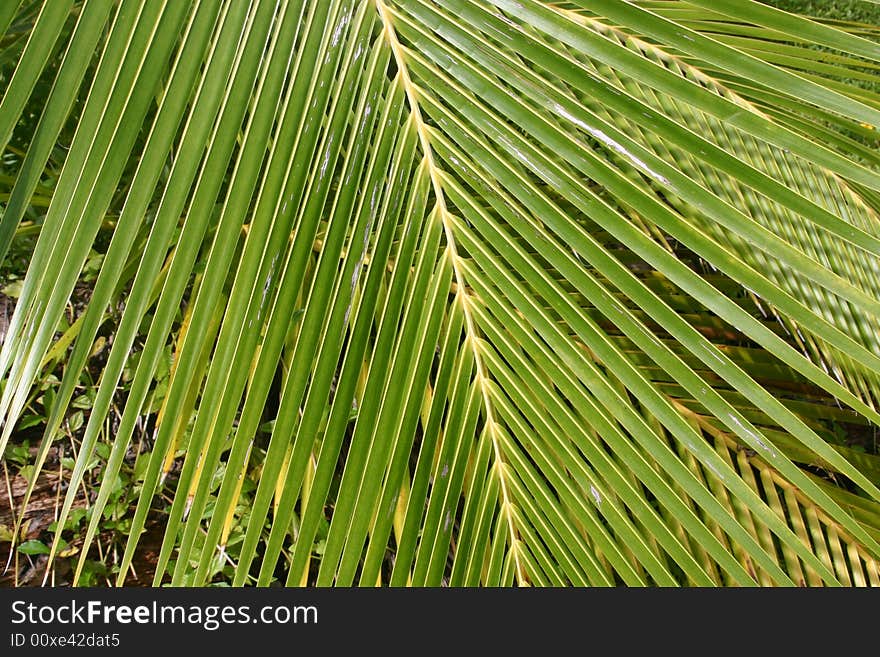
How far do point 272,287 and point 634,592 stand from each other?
49 cm

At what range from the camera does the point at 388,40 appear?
64 centimetres

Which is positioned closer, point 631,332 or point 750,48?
point 631,332

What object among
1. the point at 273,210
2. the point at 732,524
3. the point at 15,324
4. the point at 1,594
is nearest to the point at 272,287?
the point at 273,210

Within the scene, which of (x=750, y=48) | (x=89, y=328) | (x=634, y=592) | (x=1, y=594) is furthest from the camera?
(x=750, y=48)

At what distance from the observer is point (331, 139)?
2.00ft

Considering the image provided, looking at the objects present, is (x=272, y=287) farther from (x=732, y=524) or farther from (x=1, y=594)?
(x=1, y=594)

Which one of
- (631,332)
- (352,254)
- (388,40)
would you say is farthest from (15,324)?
(631,332)

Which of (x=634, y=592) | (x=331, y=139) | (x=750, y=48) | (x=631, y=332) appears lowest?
(x=634, y=592)

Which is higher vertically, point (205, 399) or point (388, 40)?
point (388, 40)

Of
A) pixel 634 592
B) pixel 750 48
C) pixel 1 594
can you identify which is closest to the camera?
pixel 634 592

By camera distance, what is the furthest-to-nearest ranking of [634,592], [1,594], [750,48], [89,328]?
[750,48] → [1,594] → [634,592] → [89,328]

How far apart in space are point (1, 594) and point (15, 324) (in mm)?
544

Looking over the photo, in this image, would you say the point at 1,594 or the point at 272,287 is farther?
the point at 1,594

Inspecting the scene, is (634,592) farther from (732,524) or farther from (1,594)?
(1,594)
